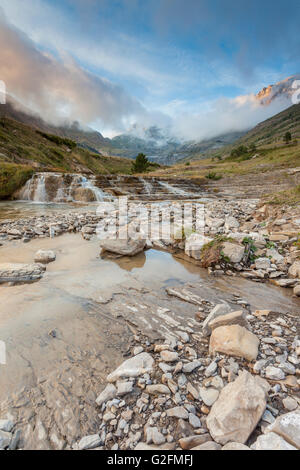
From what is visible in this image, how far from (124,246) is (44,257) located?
268cm

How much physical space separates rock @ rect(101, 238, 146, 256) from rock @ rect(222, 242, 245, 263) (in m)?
3.05

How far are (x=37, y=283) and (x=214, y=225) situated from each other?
7.97 meters

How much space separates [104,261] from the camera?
6832 mm

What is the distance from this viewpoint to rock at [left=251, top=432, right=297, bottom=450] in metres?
1.72

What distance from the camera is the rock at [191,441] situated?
184 centimetres

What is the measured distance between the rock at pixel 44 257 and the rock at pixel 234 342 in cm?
559

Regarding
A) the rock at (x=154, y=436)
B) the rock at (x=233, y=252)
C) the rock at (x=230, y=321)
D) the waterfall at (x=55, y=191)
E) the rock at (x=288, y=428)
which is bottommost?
the rock at (x=154, y=436)

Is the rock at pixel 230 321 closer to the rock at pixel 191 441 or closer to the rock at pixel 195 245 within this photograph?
the rock at pixel 191 441

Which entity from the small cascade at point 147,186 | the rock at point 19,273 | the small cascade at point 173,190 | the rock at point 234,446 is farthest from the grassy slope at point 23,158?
the rock at point 234,446

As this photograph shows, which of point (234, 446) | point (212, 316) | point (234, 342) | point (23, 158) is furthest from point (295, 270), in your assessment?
point (23, 158)

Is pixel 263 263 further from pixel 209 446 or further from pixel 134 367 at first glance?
pixel 209 446

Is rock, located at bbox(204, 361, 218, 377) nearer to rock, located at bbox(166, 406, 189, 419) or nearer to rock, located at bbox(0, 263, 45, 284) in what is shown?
rock, located at bbox(166, 406, 189, 419)

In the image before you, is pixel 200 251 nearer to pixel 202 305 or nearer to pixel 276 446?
pixel 202 305

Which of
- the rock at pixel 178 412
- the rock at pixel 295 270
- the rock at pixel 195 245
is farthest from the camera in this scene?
the rock at pixel 195 245
